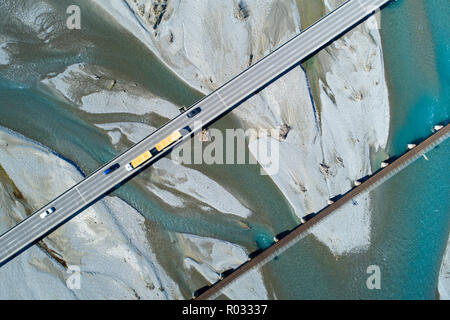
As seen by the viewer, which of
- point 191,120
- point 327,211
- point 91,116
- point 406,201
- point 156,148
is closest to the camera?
point 156,148

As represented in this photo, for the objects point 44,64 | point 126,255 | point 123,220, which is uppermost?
point 44,64

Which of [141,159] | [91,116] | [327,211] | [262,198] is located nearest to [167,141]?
[141,159]

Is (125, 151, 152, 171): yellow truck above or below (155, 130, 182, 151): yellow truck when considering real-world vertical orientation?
below

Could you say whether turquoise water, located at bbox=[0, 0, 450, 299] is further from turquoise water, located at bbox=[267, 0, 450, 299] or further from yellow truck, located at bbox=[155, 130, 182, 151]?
yellow truck, located at bbox=[155, 130, 182, 151]

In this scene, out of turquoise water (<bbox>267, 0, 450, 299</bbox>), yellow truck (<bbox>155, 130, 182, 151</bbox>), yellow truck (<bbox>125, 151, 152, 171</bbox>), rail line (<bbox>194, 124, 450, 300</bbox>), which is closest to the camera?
yellow truck (<bbox>125, 151, 152, 171</bbox>)

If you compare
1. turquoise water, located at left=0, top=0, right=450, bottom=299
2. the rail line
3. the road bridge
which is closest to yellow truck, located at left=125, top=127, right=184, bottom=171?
the road bridge

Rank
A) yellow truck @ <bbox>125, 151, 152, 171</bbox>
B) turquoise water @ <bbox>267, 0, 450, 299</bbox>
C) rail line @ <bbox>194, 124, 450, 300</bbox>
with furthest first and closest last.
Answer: turquoise water @ <bbox>267, 0, 450, 299</bbox> → rail line @ <bbox>194, 124, 450, 300</bbox> → yellow truck @ <bbox>125, 151, 152, 171</bbox>

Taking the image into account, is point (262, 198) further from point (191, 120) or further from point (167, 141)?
point (167, 141)

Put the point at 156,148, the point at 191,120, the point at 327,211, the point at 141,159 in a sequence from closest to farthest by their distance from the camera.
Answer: the point at 141,159 → the point at 156,148 → the point at 191,120 → the point at 327,211

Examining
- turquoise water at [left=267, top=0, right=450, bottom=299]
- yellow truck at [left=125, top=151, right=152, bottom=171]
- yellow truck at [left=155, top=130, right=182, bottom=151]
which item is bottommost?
turquoise water at [left=267, top=0, right=450, bottom=299]
